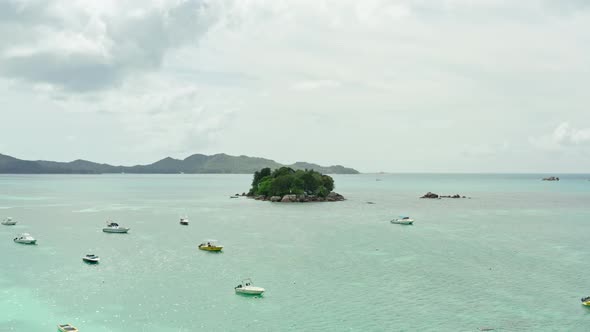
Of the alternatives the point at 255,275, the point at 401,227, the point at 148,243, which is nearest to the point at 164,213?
the point at 148,243

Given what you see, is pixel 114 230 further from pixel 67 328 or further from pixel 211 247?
pixel 67 328

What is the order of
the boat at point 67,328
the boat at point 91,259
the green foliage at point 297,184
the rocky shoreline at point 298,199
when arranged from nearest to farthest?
the boat at point 67,328 < the boat at point 91,259 < the rocky shoreline at point 298,199 < the green foliage at point 297,184

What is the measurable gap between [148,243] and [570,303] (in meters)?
67.8

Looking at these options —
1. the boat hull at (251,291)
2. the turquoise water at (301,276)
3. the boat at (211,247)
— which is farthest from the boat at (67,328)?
the boat at (211,247)

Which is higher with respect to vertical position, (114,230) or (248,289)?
(114,230)

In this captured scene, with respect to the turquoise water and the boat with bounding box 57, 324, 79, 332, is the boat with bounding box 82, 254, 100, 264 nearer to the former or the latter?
the turquoise water

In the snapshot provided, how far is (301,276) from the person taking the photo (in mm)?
63281

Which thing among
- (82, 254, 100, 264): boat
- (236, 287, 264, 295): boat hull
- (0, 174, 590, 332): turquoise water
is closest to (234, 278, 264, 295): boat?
(236, 287, 264, 295): boat hull

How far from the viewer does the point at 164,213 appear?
14200 centimetres

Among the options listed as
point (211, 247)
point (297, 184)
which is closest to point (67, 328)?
point (211, 247)

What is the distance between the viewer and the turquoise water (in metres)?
46.8

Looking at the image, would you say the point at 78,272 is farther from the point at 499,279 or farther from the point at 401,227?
the point at 401,227

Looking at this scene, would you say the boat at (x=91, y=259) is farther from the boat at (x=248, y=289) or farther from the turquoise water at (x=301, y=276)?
the boat at (x=248, y=289)

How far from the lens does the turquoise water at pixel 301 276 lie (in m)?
46.8
